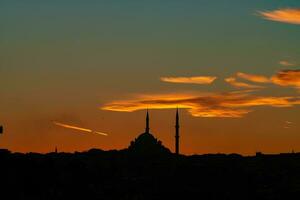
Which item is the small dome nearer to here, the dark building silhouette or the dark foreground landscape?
the dark building silhouette

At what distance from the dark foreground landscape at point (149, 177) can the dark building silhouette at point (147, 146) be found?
1813cm

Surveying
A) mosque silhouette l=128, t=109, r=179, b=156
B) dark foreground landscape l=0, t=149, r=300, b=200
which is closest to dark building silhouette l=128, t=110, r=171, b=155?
mosque silhouette l=128, t=109, r=179, b=156

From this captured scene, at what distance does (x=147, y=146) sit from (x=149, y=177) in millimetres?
31318

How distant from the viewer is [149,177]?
183ft

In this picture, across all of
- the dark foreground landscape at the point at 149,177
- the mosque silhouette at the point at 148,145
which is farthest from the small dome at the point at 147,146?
the dark foreground landscape at the point at 149,177

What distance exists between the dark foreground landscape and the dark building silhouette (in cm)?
1813

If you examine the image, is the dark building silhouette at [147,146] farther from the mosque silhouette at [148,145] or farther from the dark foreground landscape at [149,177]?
the dark foreground landscape at [149,177]

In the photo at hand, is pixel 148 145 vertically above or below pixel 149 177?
above

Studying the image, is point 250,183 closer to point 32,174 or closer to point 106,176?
point 106,176

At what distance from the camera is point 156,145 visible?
8838 centimetres

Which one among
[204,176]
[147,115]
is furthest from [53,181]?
[147,115]

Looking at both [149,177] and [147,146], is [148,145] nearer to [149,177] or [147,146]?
[147,146]

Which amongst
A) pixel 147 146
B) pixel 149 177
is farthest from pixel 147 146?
pixel 149 177

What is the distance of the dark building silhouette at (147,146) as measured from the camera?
84.1 metres
